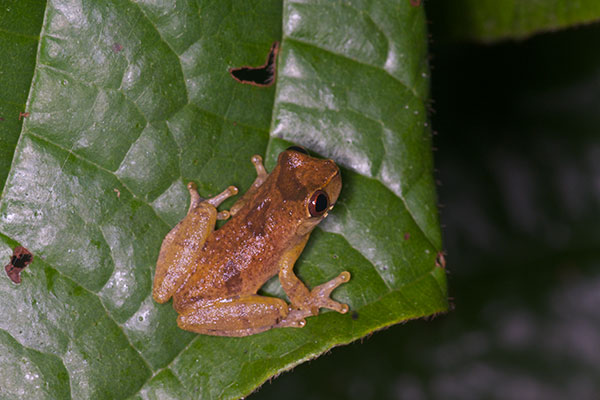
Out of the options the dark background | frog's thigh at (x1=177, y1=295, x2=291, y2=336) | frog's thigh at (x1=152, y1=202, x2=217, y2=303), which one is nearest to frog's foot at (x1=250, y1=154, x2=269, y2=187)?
frog's thigh at (x1=152, y1=202, x2=217, y2=303)

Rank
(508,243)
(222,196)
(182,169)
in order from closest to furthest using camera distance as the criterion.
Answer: (182,169), (222,196), (508,243)

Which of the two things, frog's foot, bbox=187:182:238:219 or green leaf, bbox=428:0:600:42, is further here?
green leaf, bbox=428:0:600:42

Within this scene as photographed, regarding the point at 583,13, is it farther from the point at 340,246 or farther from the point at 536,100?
the point at 340,246

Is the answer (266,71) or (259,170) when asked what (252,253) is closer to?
(259,170)

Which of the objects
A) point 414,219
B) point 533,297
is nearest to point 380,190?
point 414,219

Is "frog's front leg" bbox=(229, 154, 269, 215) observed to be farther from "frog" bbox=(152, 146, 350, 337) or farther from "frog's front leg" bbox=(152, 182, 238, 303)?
"frog's front leg" bbox=(152, 182, 238, 303)

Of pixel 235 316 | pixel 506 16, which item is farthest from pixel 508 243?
pixel 235 316
